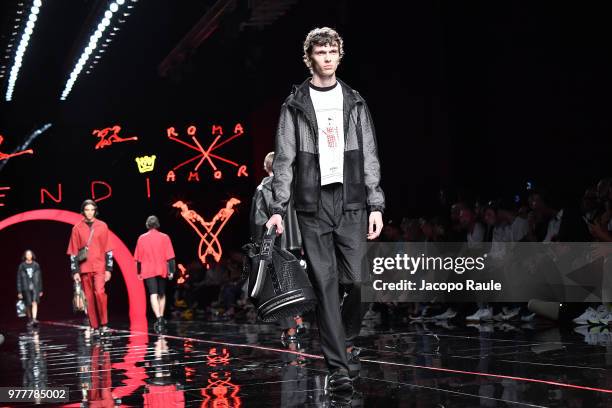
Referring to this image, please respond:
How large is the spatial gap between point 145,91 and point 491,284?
33.9 ft

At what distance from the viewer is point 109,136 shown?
18000 millimetres

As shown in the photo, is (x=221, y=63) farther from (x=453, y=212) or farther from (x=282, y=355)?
(x=282, y=355)

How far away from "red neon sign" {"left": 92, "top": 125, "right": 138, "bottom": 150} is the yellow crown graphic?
0.46 metres

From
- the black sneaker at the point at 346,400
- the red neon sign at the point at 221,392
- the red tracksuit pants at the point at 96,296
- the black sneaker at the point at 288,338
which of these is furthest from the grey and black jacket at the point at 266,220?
the red tracksuit pants at the point at 96,296

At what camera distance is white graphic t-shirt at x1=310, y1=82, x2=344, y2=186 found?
4094mm

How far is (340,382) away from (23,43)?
11.7 metres

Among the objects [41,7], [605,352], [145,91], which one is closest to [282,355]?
[605,352]

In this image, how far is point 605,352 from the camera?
5320 millimetres

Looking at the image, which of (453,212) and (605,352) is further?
(453,212)

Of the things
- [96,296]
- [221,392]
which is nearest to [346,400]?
[221,392]

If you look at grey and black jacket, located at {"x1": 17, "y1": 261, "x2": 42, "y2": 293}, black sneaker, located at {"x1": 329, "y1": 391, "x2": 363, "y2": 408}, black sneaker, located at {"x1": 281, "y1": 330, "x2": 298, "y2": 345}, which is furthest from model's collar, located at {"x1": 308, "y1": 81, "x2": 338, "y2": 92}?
grey and black jacket, located at {"x1": 17, "y1": 261, "x2": 42, "y2": 293}

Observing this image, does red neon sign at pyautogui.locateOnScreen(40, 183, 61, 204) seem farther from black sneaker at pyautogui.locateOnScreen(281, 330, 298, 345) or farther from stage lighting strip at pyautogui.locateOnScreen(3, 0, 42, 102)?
black sneaker at pyautogui.locateOnScreen(281, 330, 298, 345)

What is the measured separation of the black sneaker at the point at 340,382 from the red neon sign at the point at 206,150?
13.2m

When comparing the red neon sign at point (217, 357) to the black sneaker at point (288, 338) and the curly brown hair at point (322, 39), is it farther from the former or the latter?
the curly brown hair at point (322, 39)
